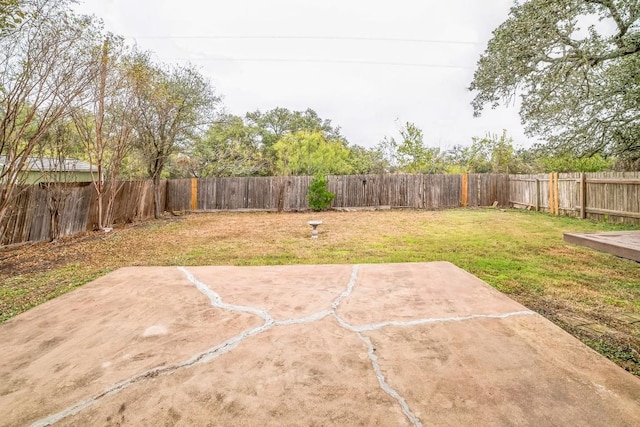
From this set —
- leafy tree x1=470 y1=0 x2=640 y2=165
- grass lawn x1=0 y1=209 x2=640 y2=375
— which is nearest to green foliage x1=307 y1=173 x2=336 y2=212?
grass lawn x1=0 y1=209 x2=640 y2=375

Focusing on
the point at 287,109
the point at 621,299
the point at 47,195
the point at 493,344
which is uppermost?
the point at 287,109

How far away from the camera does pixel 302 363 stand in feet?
3.82

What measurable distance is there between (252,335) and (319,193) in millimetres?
9375

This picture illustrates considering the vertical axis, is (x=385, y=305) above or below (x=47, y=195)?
below

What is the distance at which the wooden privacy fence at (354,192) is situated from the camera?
11234 millimetres

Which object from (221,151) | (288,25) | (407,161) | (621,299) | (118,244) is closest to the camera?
(621,299)

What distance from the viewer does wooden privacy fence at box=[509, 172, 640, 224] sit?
6.16 meters

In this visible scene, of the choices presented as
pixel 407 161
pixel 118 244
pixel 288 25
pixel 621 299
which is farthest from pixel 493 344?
pixel 407 161

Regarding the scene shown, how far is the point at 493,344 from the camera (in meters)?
1.32

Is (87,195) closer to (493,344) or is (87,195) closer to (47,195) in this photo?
(47,195)

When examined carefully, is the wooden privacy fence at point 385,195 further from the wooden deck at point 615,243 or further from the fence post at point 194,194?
the wooden deck at point 615,243

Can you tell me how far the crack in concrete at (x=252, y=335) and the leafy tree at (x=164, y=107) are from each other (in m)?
6.78

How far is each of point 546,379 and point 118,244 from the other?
5.78 m

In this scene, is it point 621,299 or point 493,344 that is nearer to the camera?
point 493,344
